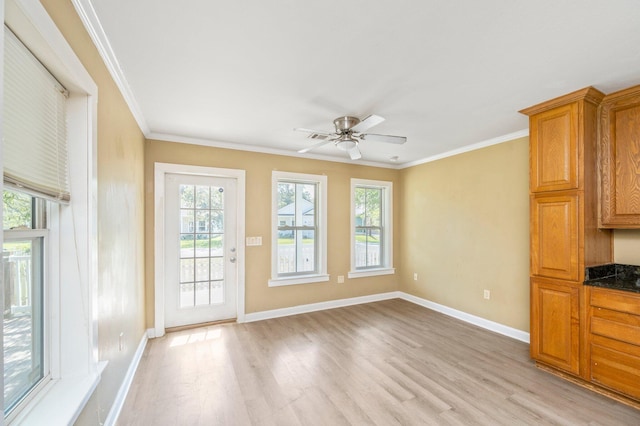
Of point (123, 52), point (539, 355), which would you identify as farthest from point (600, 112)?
point (123, 52)

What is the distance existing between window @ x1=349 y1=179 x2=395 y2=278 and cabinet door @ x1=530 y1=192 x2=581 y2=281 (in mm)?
2544

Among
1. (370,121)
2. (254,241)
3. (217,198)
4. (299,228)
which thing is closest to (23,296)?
(370,121)

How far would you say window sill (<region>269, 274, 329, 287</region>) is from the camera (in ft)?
13.4

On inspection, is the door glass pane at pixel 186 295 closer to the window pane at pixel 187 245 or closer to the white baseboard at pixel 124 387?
the window pane at pixel 187 245

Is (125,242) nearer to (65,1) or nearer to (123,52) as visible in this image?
(123,52)

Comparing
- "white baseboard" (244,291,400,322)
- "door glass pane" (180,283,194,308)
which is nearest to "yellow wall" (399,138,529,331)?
"white baseboard" (244,291,400,322)

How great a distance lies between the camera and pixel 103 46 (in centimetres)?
171

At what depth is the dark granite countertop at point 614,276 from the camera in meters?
2.26

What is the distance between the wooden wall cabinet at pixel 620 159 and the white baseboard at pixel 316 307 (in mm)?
3194

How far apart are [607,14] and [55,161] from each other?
2922mm

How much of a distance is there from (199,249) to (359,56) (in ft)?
9.99

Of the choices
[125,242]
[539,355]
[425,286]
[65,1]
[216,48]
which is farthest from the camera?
[425,286]

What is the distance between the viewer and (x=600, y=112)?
2475 millimetres

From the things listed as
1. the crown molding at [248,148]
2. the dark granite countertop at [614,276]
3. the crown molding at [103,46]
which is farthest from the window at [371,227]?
the crown molding at [103,46]
